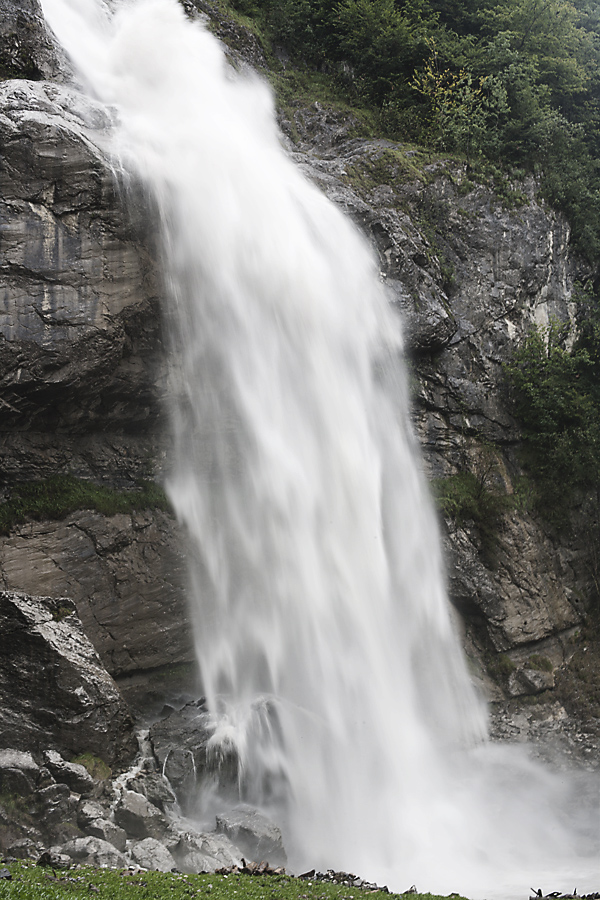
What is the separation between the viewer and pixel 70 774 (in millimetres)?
10055

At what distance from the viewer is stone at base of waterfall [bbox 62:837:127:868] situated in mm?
8367

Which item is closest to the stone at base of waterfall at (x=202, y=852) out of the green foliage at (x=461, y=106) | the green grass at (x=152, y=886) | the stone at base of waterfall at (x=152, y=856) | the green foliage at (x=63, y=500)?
the stone at base of waterfall at (x=152, y=856)

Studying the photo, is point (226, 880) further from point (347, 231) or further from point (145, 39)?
point (145, 39)

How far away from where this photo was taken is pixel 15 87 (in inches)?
526

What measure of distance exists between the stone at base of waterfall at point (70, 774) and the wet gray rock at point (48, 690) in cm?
66

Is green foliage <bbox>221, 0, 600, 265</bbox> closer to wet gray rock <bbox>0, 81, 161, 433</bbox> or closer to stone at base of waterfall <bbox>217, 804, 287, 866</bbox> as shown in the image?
wet gray rock <bbox>0, 81, 161, 433</bbox>

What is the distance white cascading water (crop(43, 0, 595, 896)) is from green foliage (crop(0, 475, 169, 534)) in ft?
3.24

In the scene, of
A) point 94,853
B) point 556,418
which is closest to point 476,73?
point 556,418

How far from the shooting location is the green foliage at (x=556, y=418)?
1927 centimetres

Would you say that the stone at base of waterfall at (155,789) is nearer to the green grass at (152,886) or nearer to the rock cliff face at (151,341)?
the rock cliff face at (151,341)

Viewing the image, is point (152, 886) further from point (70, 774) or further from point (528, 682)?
point (528, 682)

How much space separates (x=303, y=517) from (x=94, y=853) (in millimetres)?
8410

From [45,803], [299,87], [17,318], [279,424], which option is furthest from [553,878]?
[299,87]

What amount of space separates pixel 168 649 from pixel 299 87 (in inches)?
796
